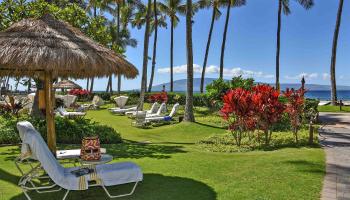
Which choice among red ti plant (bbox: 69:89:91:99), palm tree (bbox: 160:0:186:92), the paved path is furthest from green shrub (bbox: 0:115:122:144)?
palm tree (bbox: 160:0:186:92)

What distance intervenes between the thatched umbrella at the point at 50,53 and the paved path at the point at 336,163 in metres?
4.92

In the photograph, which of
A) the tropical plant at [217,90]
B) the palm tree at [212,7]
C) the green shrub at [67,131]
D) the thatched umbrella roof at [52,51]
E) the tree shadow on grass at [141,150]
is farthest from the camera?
the palm tree at [212,7]

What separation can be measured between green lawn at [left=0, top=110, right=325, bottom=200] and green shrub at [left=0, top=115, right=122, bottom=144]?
777 mm

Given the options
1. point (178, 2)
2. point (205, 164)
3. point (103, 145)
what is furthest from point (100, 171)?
point (178, 2)

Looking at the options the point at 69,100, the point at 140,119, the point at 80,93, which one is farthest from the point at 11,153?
the point at 80,93

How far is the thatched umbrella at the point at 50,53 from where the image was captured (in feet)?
23.0

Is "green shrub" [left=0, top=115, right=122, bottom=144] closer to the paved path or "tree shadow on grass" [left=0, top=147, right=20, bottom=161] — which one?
"tree shadow on grass" [left=0, top=147, right=20, bottom=161]

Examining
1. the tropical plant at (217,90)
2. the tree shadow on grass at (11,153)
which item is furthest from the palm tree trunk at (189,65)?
the tree shadow on grass at (11,153)

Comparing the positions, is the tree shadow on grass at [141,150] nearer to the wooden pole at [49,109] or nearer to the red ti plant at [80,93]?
the wooden pole at [49,109]

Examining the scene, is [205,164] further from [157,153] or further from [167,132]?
[167,132]

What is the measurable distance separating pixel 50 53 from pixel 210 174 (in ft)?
13.5

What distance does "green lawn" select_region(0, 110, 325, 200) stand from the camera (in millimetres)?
6266

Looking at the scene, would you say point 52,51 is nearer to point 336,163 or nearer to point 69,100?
point 336,163

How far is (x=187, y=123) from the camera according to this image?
55.1 ft
